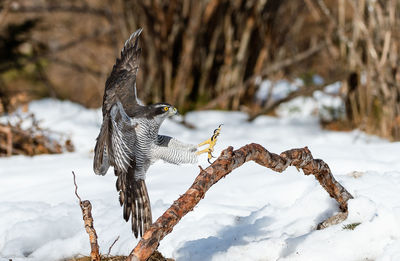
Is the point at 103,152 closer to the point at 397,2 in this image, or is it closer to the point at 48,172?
the point at 48,172

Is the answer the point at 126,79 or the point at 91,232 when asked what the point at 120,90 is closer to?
Answer: the point at 126,79

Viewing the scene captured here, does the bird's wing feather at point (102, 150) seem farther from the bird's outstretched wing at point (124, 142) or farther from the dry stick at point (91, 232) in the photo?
the dry stick at point (91, 232)

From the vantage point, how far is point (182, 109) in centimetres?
678

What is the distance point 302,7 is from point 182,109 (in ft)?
7.36

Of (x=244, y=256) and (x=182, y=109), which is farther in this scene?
(x=182, y=109)

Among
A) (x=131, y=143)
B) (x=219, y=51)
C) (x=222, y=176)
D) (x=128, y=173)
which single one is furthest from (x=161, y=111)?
(x=219, y=51)

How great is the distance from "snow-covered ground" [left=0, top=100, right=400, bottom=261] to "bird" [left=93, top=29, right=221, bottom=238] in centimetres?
23

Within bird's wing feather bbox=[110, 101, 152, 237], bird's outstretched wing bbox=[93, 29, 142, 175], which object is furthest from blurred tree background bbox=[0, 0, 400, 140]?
bird's wing feather bbox=[110, 101, 152, 237]

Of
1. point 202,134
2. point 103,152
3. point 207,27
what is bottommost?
point 202,134

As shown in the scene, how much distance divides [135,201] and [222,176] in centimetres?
64

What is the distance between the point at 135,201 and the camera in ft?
8.20

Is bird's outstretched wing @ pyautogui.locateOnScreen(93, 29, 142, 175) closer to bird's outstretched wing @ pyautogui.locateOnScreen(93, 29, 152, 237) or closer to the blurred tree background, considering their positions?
bird's outstretched wing @ pyautogui.locateOnScreen(93, 29, 152, 237)

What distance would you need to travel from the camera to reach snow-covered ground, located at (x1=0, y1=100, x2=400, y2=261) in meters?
2.24

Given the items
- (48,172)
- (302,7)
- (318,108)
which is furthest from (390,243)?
(302,7)
